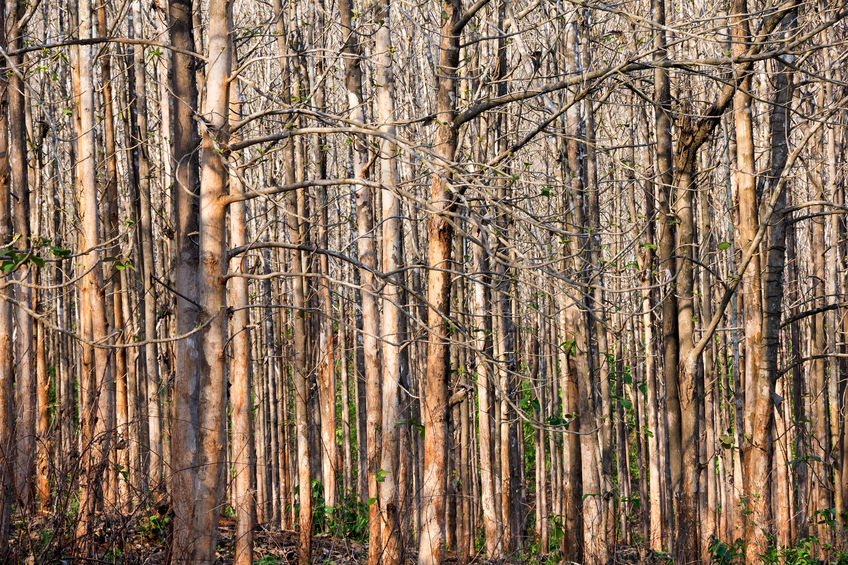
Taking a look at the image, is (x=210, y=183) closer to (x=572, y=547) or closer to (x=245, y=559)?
(x=245, y=559)

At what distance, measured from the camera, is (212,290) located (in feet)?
17.7

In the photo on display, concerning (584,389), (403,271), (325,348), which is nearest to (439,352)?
(403,271)

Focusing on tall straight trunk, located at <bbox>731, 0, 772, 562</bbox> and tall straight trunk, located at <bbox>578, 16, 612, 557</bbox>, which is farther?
tall straight trunk, located at <bbox>578, 16, 612, 557</bbox>

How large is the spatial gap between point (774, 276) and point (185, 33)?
253 inches

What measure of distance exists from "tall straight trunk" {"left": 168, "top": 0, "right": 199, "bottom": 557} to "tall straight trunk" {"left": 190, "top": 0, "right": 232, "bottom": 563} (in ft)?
0.33

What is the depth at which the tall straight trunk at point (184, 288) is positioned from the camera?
5.55 meters

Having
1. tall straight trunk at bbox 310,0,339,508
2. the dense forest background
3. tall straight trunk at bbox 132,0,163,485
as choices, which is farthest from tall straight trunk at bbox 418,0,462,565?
tall straight trunk at bbox 132,0,163,485

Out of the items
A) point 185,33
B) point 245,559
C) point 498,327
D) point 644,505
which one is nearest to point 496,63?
point 185,33

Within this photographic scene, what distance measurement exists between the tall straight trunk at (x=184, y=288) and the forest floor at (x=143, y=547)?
370 millimetres

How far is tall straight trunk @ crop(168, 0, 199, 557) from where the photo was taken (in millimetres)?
5555

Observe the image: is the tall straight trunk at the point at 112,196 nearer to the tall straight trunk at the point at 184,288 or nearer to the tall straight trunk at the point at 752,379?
the tall straight trunk at the point at 184,288

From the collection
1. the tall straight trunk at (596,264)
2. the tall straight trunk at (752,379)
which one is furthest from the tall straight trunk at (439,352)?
the tall straight trunk at (752,379)

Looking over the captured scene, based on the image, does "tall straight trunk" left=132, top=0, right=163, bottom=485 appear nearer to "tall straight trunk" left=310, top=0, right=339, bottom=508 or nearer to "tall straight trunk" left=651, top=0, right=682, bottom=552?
"tall straight trunk" left=310, top=0, right=339, bottom=508

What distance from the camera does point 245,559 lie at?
24.6 feet
